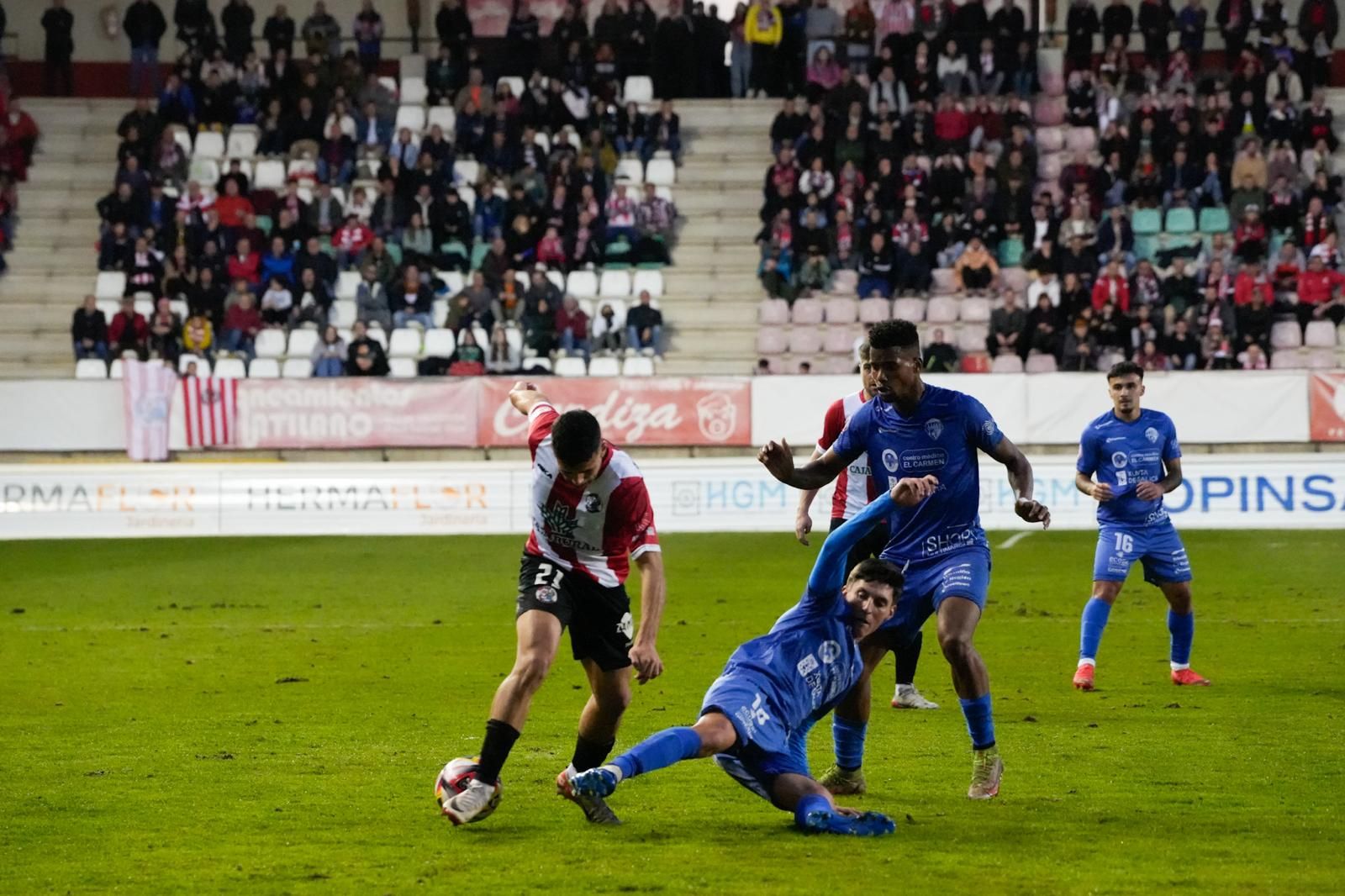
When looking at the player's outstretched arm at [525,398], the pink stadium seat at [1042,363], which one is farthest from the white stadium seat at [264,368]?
the player's outstretched arm at [525,398]

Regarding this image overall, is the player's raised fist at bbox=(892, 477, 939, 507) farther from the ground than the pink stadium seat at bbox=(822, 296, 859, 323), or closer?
farther from the ground

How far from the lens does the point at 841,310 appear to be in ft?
95.5

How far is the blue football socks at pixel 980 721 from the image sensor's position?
780cm

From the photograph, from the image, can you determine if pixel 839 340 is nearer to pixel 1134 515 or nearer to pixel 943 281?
pixel 943 281

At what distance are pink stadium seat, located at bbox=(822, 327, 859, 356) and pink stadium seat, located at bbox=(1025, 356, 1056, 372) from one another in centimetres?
286

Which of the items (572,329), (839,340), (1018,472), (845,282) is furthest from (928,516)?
(845,282)

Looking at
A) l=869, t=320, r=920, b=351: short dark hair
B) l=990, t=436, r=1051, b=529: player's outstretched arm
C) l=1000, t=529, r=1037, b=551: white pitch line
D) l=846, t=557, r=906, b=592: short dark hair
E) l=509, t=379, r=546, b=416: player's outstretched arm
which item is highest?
l=869, t=320, r=920, b=351: short dark hair

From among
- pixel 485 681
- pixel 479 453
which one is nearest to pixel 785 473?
pixel 485 681

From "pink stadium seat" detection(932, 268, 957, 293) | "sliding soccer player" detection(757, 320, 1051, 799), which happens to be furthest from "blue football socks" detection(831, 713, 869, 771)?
"pink stadium seat" detection(932, 268, 957, 293)

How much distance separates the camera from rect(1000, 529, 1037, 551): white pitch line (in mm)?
21919

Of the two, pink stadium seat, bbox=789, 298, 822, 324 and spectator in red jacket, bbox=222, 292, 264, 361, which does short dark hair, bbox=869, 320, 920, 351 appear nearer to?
pink stadium seat, bbox=789, 298, 822, 324

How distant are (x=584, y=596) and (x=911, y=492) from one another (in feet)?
4.94

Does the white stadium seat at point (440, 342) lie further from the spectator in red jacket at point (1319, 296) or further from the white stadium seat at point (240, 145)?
the spectator in red jacket at point (1319, 296)

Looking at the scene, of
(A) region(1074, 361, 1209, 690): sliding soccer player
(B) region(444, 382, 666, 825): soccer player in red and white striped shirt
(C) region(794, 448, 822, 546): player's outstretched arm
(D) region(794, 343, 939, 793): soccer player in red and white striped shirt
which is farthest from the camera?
(A) region(1074, 361, 1209, 690): sliding soccer player
